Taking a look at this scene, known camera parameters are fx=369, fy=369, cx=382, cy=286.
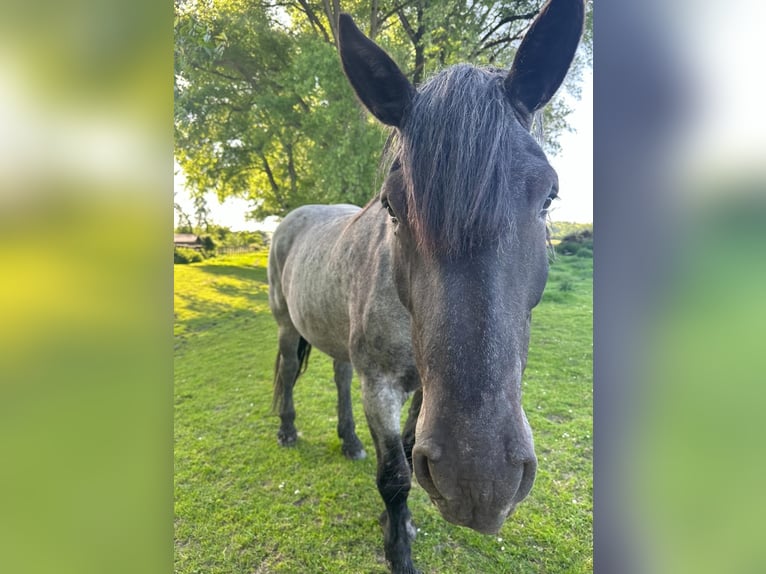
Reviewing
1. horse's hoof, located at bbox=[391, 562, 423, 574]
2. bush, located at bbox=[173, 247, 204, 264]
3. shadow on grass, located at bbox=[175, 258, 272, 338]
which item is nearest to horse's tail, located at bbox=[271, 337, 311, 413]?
shadow on grass, located at bbox=[175, 258, 272, 338]

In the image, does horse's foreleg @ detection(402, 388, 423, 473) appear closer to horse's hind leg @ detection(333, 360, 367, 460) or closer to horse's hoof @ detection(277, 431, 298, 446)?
horse's hind leg @ detection(333, 360, 367, 460)

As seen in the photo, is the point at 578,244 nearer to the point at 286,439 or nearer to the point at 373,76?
the point at 373,76

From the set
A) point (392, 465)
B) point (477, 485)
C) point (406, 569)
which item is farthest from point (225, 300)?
point (477, 485)

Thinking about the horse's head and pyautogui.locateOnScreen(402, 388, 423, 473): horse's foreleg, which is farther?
pyautogui.locateOnScreen(402, 388, 423, 473): horse's foreleg

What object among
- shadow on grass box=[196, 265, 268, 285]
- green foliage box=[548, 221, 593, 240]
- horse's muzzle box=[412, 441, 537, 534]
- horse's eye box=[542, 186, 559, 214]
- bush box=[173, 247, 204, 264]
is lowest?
horse's muzzle box=[412, 441, 537, 534]

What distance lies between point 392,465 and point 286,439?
1507 millimetres

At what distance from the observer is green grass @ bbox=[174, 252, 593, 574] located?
1852mm

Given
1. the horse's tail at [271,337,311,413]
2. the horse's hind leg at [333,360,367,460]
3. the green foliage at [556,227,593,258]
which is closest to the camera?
the green foliage at [556,227,593,258]

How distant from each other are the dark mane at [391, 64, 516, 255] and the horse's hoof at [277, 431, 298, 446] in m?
2.47

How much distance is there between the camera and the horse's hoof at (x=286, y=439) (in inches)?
115

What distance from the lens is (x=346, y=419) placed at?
282 cm
